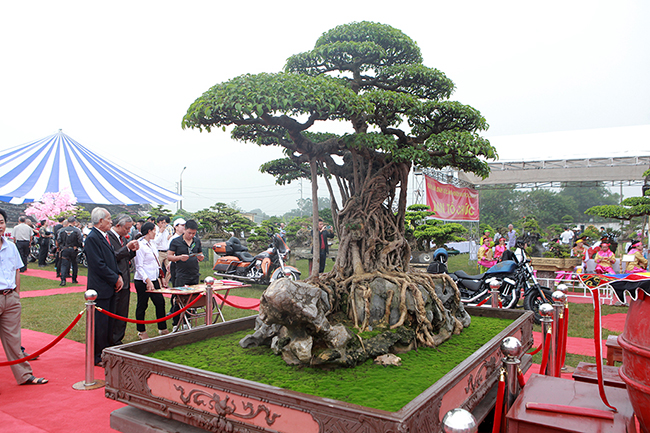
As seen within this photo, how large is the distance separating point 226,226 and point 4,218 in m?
11.9

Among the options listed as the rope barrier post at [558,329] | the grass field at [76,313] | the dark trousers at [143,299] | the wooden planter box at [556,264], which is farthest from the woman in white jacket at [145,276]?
the wooden planter box at [556,264]

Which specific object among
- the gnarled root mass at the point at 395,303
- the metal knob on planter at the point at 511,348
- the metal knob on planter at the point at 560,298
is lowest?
the gnarled root mass at the point at 395,303

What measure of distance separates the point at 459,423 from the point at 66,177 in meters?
16.4

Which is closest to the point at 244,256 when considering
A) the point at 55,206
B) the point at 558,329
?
the point at 558,329

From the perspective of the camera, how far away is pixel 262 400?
2086 millimetres

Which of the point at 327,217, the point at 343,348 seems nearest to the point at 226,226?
the point at 327,217

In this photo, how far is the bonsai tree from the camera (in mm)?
3520

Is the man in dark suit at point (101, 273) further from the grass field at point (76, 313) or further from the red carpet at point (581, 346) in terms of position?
the red carpet at point (581, 346)

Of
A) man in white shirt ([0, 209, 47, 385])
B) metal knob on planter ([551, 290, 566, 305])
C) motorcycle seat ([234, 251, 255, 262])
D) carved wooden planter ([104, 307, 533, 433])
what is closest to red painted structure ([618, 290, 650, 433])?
carved wooden planter ([104, 307, 533, 433])

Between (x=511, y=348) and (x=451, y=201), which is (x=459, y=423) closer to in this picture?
(x=511, y=348)

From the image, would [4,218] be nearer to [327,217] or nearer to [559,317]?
[559,317]

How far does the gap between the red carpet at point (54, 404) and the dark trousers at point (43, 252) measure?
10.4 metres

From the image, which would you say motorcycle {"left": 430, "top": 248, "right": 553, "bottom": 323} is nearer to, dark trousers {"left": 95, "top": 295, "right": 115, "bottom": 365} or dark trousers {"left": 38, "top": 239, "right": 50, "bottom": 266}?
dark trousers {"left": 95, "top": 295, "right": 115, "bottom": 365}

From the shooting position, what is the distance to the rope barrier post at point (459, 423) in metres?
1.15
